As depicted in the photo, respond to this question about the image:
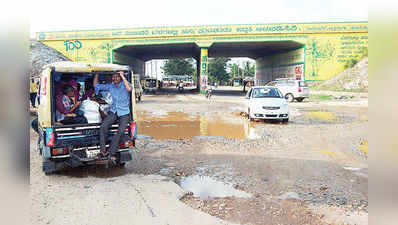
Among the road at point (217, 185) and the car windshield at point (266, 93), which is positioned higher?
the car windshield at point (266, 93)

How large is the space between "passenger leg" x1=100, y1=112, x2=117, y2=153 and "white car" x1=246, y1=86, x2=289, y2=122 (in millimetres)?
7906

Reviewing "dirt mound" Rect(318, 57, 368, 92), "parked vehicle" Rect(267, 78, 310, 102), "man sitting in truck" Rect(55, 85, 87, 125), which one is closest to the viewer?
"man sitting in truck" Rect(55, 85, 87, 125)

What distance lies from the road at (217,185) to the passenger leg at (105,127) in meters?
0.61

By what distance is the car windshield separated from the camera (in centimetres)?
1299

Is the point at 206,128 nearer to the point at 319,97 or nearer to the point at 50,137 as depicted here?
the point at 50,137

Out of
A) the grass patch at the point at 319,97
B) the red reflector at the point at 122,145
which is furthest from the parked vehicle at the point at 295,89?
the red reflector at the point at 122,145

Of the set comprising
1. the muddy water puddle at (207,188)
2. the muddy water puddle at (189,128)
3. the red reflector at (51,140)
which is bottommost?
the muddy water puddle at (207,188)

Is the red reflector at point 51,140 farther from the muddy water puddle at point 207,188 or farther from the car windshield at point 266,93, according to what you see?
the car windshield at point 266,93

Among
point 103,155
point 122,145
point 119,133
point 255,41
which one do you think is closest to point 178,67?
point 255,41

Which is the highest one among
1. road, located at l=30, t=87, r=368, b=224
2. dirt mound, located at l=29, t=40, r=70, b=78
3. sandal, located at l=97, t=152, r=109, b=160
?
dirt mound, located at l=29, t=40, r=70, b=78

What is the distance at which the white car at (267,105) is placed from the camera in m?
12.1

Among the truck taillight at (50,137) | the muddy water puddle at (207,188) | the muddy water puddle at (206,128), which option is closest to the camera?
the muddy water puddle at (207,188)

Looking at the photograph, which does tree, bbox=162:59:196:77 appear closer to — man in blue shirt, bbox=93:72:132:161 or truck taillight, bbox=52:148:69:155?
man in blue shirt, bbox=93:72:132:161

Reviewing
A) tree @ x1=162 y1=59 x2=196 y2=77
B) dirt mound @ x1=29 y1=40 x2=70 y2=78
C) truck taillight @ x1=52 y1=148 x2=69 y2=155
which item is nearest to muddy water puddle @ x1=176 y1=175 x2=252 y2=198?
truck taillight @ x1=52 y1=148 x2=69 y2=155
